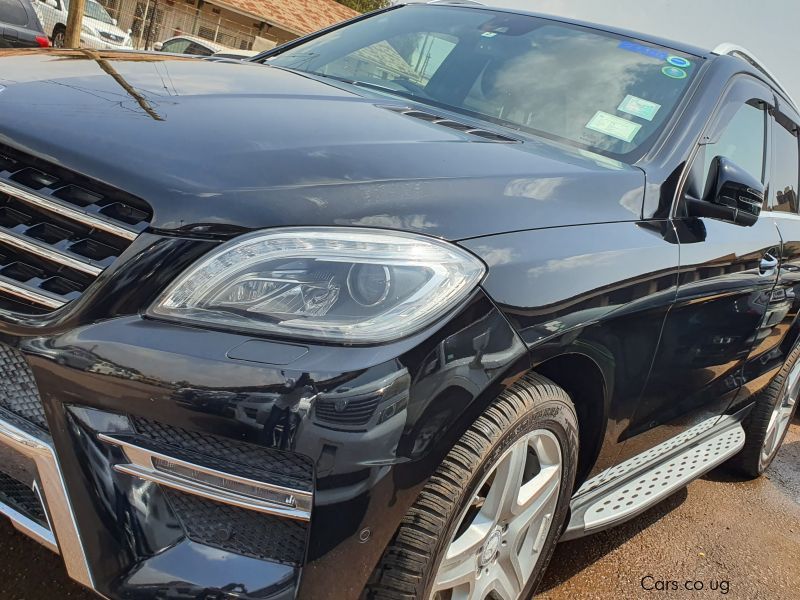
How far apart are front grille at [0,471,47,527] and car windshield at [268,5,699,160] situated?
1.78 metres

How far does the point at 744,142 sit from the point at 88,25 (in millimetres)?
17859

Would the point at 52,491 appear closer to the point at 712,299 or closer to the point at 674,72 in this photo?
the point at 712,299

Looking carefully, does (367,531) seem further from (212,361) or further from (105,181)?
(105,181)

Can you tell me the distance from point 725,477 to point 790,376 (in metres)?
0.63

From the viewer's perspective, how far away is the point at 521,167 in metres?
1.92

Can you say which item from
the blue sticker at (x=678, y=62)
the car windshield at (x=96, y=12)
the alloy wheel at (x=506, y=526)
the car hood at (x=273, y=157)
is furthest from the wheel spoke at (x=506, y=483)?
the car windshield at (x=96, y=12)

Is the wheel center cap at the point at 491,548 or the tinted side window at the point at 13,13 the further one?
the tinted side window at the point at 13,13

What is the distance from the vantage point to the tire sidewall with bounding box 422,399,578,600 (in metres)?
1.61

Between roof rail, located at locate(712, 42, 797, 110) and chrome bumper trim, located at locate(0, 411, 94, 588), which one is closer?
chrome bumper trim, located at locate(0, 411, 94, 588)

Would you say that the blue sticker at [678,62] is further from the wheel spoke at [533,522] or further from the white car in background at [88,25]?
the white car in background at [88,25]

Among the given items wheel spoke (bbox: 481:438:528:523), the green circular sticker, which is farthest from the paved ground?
the green circular sticker

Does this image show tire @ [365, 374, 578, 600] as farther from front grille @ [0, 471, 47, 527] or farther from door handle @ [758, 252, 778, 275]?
door handle @ [758, 252, 778, 275]

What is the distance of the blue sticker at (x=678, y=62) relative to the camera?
9.21 ft

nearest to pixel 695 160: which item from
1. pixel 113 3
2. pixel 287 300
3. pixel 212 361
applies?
pixel 287 300
